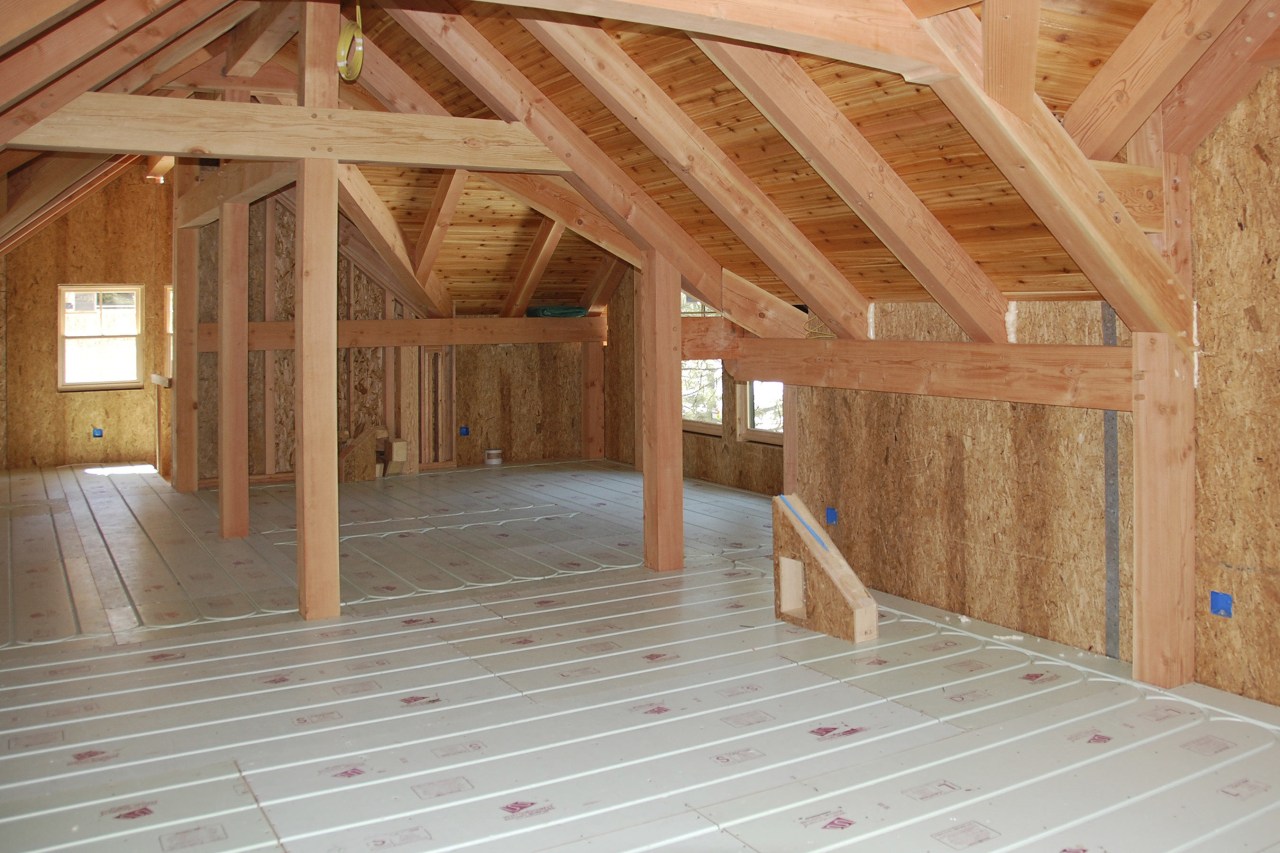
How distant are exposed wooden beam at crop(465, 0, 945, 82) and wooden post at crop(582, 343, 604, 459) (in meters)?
8.13

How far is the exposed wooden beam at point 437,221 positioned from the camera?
824cm

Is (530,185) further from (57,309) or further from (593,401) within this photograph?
(57,309)

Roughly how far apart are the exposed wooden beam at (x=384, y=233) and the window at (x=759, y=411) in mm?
3012

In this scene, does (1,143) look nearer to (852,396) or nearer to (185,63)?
(185,63)

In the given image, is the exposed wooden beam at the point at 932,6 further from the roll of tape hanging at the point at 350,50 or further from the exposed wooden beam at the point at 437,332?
the exposed wooden beam at the point at 437,332

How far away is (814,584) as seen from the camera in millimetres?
5305

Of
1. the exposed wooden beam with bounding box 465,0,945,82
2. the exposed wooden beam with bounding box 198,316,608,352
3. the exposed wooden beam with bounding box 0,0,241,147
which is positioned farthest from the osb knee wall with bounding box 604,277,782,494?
the exposed wooden beam with bounding box 465,0,945,82

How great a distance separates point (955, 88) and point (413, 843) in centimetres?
283

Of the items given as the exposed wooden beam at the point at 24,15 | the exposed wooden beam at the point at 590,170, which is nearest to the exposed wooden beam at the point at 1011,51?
the exposed wooden beam at the point at 24,15

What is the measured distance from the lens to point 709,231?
6.39 metres

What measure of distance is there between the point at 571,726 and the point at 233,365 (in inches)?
183

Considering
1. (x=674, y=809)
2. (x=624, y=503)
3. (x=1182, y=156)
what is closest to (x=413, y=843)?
(x=674, y=809)

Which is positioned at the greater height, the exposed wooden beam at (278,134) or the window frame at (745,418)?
the exposed wooden beam at (278,134)

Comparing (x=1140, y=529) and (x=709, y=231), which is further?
(x=709, y=231)
